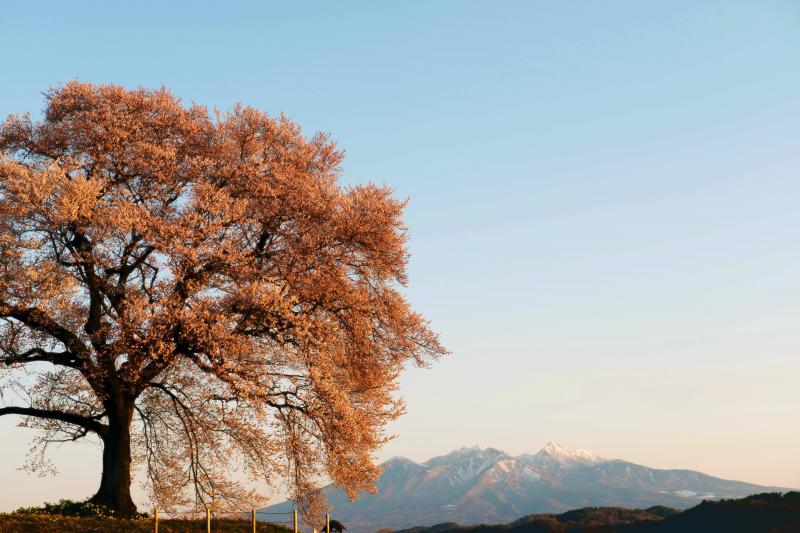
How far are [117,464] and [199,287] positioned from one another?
9.43 metres

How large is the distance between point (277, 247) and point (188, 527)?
1265 cm

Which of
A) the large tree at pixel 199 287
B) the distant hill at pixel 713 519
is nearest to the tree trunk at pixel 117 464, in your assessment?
the large tree at pixel 199 287

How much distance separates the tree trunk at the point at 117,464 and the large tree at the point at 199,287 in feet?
0.24

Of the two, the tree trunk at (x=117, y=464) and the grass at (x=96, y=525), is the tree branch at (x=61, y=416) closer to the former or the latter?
the tree trunk at (x=117, y=464)

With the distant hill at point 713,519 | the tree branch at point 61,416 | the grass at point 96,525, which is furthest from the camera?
the distant hill at point 713,519

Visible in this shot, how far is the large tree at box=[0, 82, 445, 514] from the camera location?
33750 mm

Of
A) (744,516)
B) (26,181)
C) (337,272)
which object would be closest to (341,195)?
(337,272)

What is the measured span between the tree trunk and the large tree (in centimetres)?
7

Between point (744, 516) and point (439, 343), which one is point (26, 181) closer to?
point (439, 343)

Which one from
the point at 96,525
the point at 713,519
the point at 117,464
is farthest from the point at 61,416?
the point at 713,519

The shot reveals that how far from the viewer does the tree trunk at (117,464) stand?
36.3 metres

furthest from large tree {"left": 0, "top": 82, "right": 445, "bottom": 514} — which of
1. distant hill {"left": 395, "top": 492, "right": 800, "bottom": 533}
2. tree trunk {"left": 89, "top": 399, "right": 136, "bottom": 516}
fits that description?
distant hill {"left": 395, "top": 492, "right": 800, "bottom": 533}

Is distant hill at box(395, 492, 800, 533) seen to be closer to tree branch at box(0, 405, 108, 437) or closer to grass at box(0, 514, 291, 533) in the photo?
grass at box(0, 514, 291, 533)

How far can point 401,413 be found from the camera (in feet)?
127
